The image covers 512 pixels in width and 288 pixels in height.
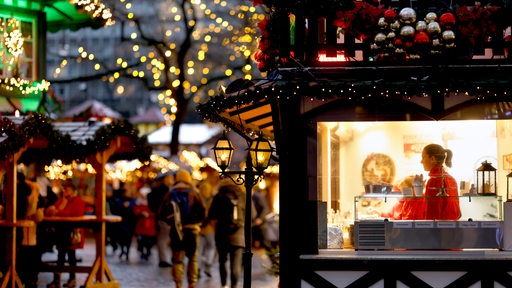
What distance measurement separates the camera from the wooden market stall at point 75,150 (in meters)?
18.8

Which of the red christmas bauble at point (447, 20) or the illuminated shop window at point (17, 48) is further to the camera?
the illuminated shop window at point (17, 48)

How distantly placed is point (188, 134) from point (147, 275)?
1199 inches

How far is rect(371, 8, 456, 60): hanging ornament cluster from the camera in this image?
14.2 metres

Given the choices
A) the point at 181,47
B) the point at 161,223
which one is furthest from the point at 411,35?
the point at 181,47

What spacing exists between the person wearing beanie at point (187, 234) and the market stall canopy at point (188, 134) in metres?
27.2

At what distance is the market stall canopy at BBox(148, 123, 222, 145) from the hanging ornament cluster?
1339 inches

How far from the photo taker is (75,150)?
66.7 ft

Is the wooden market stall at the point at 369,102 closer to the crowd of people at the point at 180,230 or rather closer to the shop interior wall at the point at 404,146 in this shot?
the shop interior wall at the point at 404,146

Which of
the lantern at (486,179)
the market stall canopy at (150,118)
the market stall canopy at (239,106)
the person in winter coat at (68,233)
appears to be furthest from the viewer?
the market stall canopy at (150,118)

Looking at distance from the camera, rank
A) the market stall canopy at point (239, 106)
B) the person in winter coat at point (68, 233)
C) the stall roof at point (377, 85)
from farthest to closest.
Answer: the person in winter coat at point (68, 233), the market stall canopy at point (239, 106), the stall roof at point (377, 85)

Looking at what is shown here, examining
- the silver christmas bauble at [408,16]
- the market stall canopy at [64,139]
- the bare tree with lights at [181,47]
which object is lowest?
the market stall canopy at [64,139]

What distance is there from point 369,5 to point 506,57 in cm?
183

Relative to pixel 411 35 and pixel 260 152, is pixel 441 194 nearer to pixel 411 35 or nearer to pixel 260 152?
pixel 411 35

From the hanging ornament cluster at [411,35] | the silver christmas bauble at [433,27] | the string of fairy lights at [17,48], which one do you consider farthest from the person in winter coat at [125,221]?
the silver christmas bauble at [433,27]
